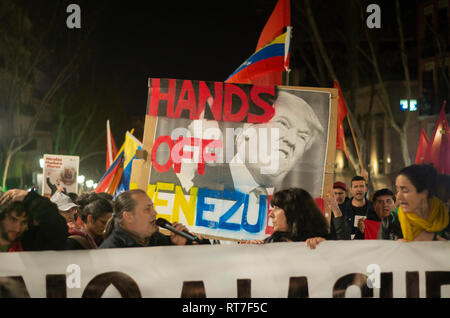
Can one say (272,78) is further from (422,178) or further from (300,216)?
(422,178)

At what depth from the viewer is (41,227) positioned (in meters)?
4.40

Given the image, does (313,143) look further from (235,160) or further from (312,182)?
(235,160)

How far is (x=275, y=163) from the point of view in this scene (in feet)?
19.9

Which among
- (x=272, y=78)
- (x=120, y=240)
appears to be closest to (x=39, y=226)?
(x=120, y=240)

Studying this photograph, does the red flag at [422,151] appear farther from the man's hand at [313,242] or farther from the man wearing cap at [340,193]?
the man's hand at [313,242]

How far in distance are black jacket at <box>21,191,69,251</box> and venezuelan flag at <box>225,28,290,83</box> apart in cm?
374

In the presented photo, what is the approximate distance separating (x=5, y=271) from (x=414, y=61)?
40190mm

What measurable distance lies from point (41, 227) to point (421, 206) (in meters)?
2.67

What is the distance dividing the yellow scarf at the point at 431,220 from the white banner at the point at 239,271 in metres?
0.11

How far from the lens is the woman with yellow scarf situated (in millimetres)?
4391

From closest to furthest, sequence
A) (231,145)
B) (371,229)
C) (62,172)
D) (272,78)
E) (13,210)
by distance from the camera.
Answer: (13,210)
(231,145)
(371,229)
(272,78)
(62,172)

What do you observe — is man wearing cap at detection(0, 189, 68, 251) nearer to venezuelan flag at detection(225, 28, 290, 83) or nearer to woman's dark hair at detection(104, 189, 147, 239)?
woman's dark hair at detection(104, 189, 147, 239)

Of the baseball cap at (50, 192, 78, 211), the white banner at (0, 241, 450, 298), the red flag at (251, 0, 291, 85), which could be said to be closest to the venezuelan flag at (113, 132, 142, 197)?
the baseball cap at (50, 192, 78, 211)
